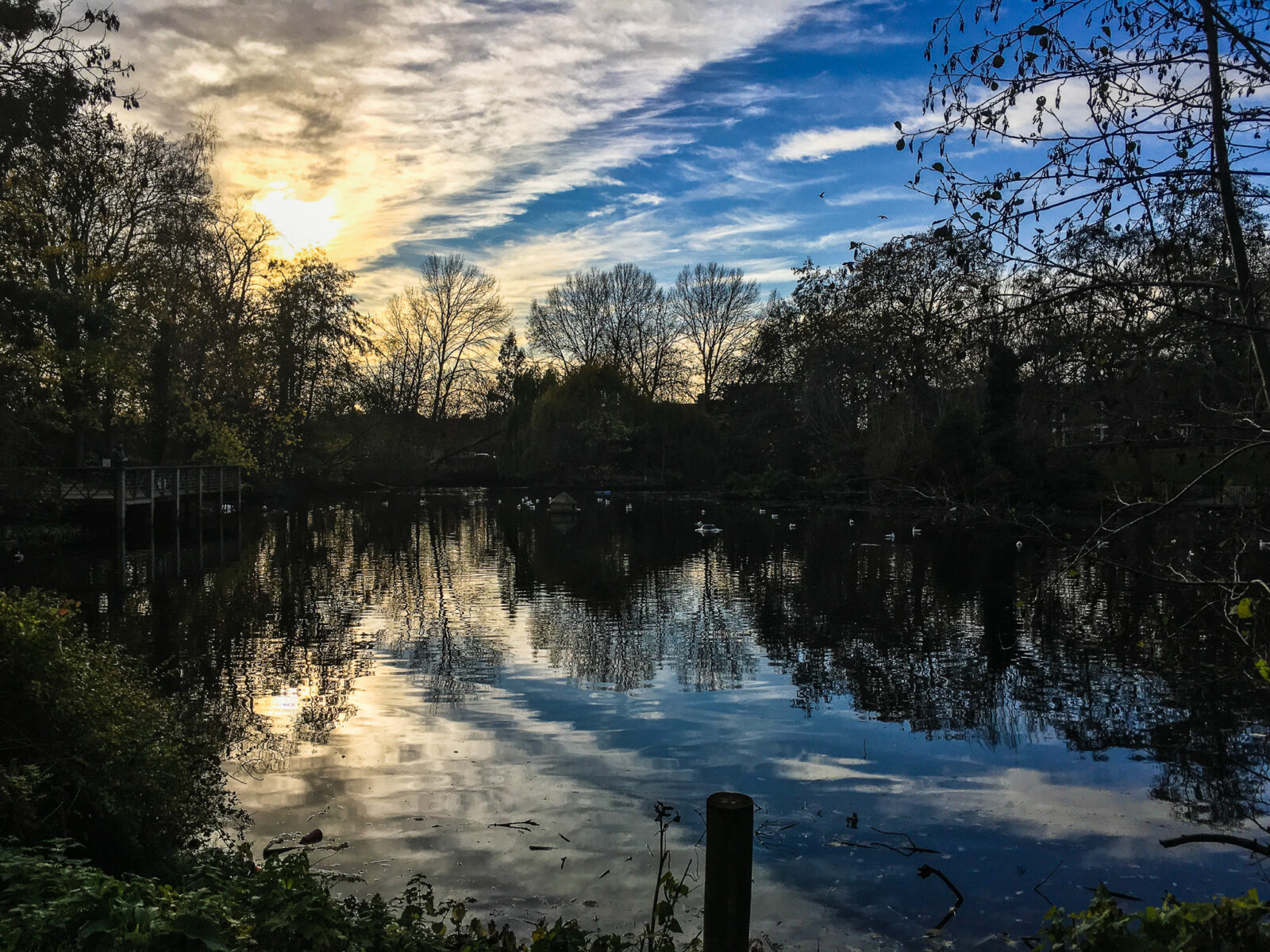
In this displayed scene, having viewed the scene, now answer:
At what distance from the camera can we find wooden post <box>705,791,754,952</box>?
3148 millimetres

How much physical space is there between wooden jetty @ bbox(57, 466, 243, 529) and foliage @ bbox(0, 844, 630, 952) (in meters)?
24.8

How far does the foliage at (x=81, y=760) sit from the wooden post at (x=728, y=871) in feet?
11.7

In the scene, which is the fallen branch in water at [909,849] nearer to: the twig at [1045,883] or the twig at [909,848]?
the twig at [909,848]

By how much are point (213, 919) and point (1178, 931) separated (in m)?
3.93

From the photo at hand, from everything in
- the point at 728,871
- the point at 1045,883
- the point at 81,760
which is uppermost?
the point at 728,871

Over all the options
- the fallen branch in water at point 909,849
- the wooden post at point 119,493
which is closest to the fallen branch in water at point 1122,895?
the fallen branch in water at point 909,849

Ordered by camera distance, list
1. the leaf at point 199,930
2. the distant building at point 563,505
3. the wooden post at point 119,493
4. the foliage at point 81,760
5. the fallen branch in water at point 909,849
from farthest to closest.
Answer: the distant building at point 563,505 < the wooden post at point 119,493 < the fallen branch in water at point 909,849 < the foliage at point 81,760 < the leaf at point 199,930

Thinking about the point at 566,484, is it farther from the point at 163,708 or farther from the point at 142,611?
the point at 163,708

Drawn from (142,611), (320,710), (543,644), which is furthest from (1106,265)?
(142,611)

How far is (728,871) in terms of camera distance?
3.18 m

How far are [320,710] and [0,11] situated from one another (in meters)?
14.4

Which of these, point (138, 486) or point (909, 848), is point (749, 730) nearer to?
point (909, 848)

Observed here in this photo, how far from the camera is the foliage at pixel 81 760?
16.2 ft

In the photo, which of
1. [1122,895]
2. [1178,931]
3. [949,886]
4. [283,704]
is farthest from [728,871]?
[283,704]
